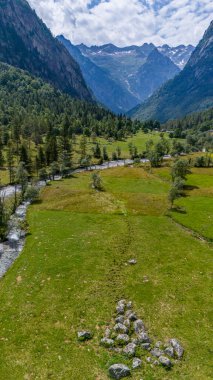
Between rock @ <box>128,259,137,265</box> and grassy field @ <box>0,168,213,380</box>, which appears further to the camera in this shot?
rock @ <box>128,259,137,265</box>

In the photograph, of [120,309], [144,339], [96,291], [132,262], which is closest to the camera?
[144,339]

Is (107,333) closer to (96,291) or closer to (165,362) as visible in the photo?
(165,362)

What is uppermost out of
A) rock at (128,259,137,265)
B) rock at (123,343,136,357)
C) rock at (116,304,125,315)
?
rock at (128,259,137,265)

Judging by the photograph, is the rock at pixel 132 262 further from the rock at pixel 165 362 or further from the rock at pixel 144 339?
the rock at pixel 165 362

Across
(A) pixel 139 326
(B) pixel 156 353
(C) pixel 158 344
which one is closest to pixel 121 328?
(A) pixel 139 326

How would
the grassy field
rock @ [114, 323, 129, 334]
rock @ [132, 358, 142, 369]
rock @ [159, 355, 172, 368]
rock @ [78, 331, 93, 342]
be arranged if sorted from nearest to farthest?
rock @ [132, 358, 142, 369]
rock @ [159, 355, 172, 368]
the grassy field
rock @ [78, 331, 93, 342]
rock @ [114, 323, 129, 334]

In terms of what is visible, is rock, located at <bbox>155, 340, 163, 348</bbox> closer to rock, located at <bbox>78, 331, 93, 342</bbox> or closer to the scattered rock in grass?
the scattered rock in grass

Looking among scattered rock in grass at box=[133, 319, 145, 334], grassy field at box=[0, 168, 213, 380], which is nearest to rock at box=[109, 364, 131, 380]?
grassy field at box=[0, 168, 213, 380]
